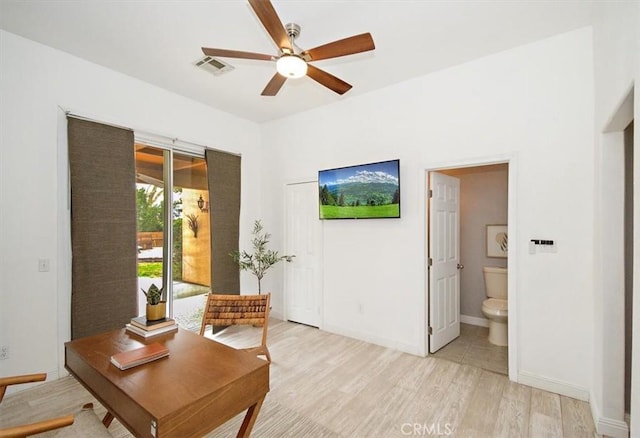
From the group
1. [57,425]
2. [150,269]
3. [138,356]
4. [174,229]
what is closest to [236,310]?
[138,356]

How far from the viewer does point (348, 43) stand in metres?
1.99

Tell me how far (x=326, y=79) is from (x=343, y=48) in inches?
17.1

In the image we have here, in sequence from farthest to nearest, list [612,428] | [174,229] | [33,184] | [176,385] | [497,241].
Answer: [497,241] < [174,229] < [33,184] < [612,428] < [176,385]

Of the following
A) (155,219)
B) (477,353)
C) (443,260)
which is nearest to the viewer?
(477,353)

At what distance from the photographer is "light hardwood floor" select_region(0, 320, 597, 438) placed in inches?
83.4

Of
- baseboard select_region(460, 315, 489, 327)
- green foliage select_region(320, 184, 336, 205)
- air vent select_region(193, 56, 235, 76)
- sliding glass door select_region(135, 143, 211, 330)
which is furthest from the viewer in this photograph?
baseboard select_region(460, 315, 489, 327)

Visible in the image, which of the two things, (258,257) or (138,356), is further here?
(258,257)

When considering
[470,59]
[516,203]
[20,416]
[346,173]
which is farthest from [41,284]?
[470,59]

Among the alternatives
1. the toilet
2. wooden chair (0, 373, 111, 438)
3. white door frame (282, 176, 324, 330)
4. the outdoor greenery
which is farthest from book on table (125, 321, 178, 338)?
the toilet

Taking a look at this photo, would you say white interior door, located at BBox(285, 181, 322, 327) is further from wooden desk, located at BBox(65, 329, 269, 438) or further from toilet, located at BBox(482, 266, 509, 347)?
wooden desk, located at BBox(65, 329, 269, 438)

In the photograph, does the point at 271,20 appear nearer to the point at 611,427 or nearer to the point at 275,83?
the point at 275,83

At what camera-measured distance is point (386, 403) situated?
243 cm

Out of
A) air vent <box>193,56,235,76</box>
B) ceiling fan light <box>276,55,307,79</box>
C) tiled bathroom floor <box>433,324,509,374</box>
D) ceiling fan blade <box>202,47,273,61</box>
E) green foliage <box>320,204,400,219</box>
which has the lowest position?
tiled bathroom floor <box>433,324,509,374</box>

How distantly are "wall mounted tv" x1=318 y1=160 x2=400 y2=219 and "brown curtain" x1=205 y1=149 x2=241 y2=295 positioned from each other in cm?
130
